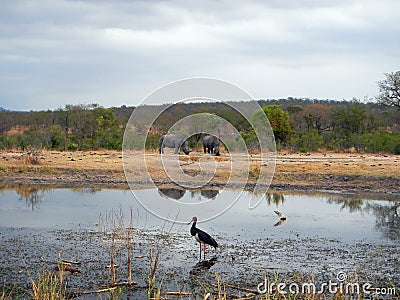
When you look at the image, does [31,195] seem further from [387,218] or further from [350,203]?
[387,218]

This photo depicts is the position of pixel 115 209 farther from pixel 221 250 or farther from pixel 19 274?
pixel 19 274

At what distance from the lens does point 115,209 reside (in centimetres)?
1521

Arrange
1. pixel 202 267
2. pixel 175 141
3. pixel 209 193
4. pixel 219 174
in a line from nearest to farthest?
pixel 202 267
pixel 209 193
pixel 219 174
pixel 175 141

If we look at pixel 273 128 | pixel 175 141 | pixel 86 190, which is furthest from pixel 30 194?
pixel 273 128

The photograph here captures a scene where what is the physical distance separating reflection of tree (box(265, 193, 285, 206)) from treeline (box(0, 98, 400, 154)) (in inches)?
383

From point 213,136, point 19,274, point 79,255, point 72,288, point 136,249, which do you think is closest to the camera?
point 72,288

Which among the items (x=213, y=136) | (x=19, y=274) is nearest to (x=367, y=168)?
(x=213, y=136)

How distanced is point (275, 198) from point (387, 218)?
4.27 metres

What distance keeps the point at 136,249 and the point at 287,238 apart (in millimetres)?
3421

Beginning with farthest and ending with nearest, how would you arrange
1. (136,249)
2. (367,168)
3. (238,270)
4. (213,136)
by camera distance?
(213,136), (367,168), (136,249), (238,270)

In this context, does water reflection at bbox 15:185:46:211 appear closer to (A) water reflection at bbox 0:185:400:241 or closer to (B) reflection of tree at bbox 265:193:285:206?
(A) water reflection at bbox 0:185:400:241

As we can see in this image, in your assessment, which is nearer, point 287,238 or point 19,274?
point 19,274

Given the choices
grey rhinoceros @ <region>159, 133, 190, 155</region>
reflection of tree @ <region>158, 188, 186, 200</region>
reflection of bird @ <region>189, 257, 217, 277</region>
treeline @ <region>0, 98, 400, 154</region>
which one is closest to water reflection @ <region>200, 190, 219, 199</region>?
reflection of tree @ <region>158, 188, 186, 200</region>

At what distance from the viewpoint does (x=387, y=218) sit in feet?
49.1
